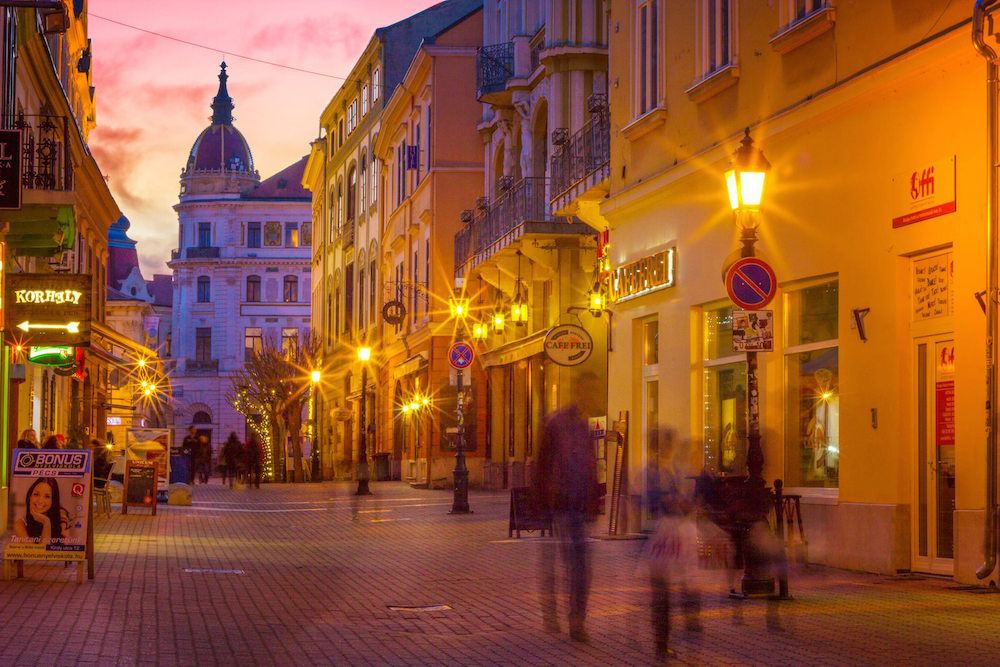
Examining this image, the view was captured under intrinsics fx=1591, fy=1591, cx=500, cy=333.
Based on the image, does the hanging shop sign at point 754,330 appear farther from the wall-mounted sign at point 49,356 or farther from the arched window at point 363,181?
the arched window at point 363,181

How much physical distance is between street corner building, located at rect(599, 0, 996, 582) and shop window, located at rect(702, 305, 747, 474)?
0.03 meters

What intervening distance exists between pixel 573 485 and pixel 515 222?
2378 centimetres

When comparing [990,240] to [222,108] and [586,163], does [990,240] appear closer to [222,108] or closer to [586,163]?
[586,163]

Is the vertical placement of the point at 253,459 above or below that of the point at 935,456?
below

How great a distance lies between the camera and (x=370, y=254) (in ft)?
206

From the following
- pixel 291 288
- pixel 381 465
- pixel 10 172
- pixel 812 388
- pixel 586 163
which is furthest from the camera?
pixel 291 288

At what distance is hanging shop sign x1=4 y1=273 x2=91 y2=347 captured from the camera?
81.1 ft

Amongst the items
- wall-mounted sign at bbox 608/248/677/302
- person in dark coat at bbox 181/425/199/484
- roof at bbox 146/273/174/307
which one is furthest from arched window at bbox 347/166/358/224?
roof at bbox 146/273/174/307

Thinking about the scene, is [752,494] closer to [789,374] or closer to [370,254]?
[789,374]

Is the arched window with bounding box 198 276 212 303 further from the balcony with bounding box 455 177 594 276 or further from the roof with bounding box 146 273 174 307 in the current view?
the balcony with bounding box 455 177 594 276

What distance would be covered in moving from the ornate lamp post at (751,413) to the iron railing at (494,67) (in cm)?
2390

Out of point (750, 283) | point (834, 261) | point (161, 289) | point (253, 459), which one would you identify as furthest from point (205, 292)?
point (750, 283)

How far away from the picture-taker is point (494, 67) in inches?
1503

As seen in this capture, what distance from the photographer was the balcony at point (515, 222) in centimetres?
3372
